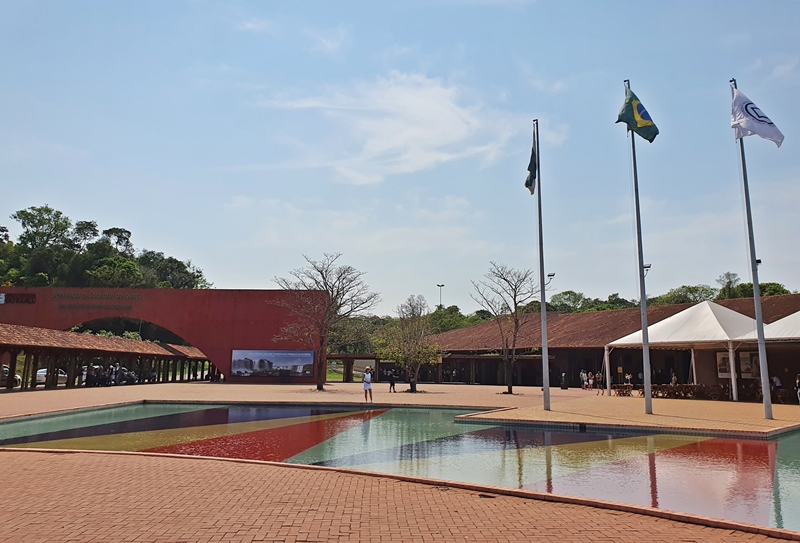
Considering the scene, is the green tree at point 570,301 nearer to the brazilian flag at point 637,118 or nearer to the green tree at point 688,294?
the green tree at point 688,294

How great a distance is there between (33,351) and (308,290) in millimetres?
14320

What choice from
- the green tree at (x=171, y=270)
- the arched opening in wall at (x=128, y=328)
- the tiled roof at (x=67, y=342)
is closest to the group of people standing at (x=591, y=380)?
the tiled roof at (x=67, y=342)

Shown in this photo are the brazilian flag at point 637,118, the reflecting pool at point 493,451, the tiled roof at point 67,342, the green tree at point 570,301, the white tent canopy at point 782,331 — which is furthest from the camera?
the green tree at point 570,301

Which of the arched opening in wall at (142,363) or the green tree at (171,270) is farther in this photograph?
the green tree at (171,270)

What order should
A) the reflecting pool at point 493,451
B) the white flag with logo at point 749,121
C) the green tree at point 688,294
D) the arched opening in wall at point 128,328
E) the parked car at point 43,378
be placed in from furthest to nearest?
the green tree at point 688,294
the arched opening in wall at point 128,328
the parked car at point 43,378
the white flag with logo at point 749,121
the reflecting pool at point 493,451

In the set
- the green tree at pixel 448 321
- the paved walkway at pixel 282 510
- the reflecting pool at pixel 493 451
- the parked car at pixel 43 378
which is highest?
the green tree at pixel 448 321

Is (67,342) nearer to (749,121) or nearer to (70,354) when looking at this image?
(70,354)

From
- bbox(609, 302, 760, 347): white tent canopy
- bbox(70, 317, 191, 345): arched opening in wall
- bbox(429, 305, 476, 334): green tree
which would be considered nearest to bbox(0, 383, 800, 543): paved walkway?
bbox(609, 302, 760, 347): white tent canopy

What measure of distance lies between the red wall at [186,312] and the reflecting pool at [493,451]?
20.1 m

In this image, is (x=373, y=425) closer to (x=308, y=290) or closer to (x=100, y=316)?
(x=308, y=290)

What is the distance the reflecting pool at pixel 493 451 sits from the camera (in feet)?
24.5

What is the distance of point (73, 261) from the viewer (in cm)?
6562

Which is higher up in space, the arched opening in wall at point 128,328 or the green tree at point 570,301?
the green tree at point 570,301

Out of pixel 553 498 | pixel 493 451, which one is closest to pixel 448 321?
pixel 493 451
